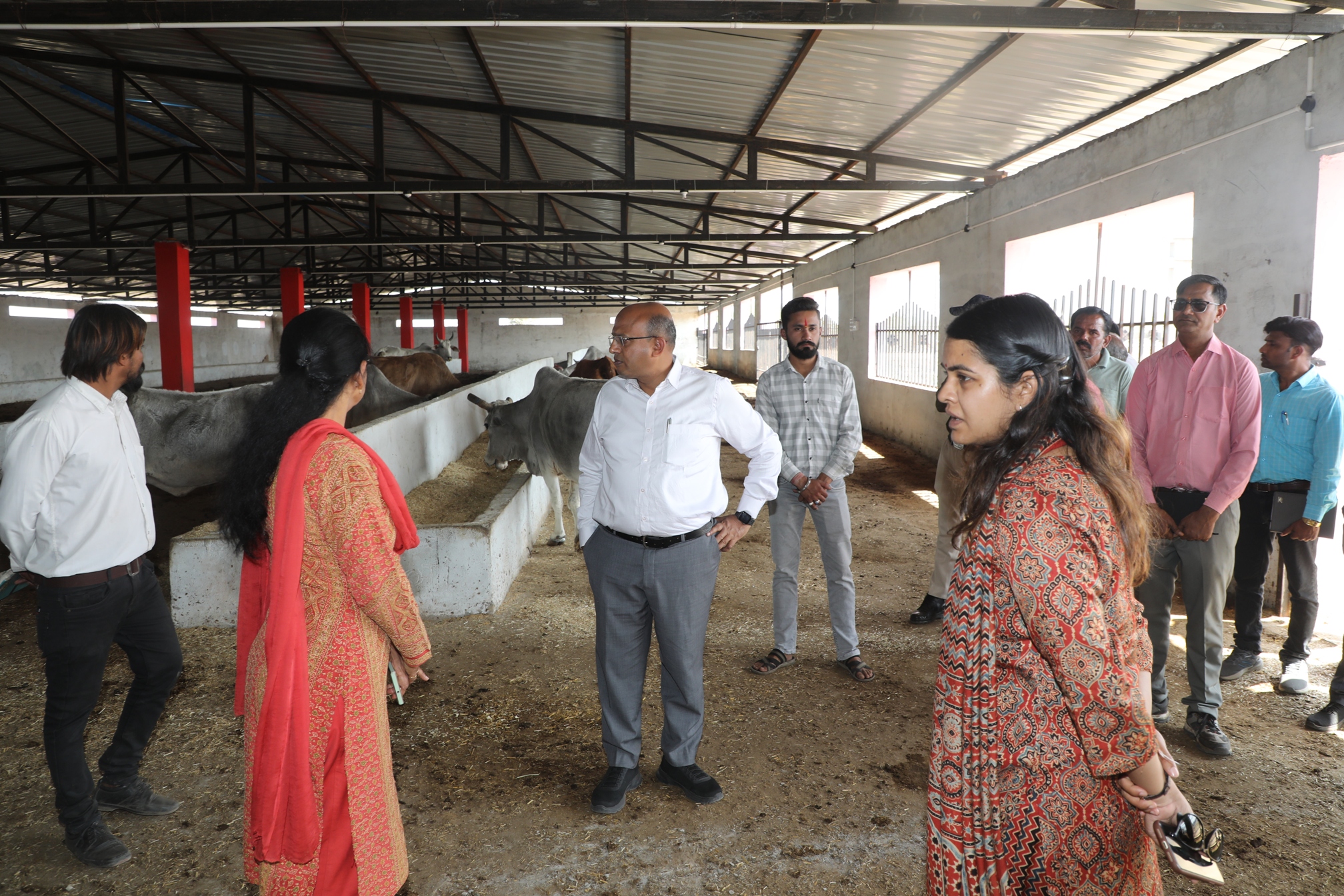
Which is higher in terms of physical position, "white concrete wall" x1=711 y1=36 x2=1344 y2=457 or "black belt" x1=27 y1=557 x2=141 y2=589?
"white concrete wall" x1=711 y1=36 x2=1344 y2=457

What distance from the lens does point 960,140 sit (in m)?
7.58

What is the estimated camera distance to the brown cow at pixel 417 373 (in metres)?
12.6

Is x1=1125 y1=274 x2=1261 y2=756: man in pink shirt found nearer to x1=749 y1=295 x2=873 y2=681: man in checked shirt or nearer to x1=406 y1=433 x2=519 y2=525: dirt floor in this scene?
x1=749 y1=295 x2=873 y2=681: man in checked shirt

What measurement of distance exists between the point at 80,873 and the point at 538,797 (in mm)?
1411

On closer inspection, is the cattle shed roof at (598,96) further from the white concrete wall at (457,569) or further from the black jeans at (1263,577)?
the white concrete wall at (457,569)

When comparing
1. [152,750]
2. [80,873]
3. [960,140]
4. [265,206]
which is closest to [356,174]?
[265,206]

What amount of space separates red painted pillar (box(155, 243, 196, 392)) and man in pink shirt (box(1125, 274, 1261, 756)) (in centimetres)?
1215

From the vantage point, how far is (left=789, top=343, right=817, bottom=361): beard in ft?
12.1

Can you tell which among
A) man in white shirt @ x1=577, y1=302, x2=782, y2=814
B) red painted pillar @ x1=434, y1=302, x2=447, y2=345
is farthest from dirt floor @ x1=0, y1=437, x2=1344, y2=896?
red painted pillar @ x1=434, y1=302, x2=447, y2=345

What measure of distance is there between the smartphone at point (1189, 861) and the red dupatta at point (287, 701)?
1644 millimetres

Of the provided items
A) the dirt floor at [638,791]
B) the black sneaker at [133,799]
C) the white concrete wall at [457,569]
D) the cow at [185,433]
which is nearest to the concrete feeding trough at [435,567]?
the white concrete wall at [457,569]

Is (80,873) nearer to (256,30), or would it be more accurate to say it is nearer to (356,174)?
(256,30)

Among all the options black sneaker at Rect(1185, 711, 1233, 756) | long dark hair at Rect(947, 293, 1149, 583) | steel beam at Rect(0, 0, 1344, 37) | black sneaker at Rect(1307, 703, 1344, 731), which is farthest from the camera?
steel beam at Rect(0, 0, 1344, 37)

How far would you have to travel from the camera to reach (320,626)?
176 centimetres
